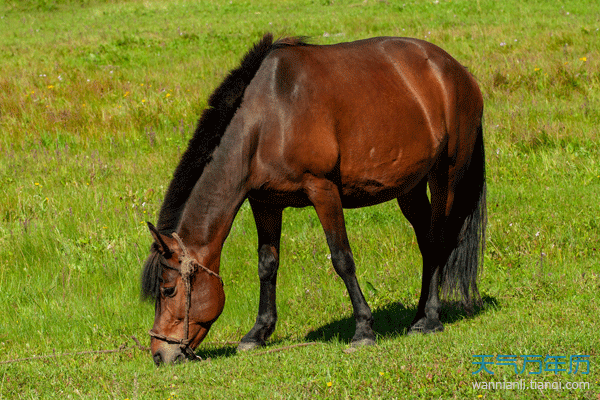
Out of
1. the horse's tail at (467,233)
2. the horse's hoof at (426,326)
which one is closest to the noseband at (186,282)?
the horse's hoof at (426,326)

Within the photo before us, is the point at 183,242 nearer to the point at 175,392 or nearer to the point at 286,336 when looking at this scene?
the point at 175,392

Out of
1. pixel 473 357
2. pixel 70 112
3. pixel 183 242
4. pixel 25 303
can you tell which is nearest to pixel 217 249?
A: pixel 183 242

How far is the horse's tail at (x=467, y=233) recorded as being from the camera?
228 inches

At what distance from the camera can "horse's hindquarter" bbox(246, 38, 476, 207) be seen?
4.52 m

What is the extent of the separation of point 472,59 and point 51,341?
9.74 metres

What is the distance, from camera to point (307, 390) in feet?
12.3

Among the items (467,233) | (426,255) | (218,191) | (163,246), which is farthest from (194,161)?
(467,233)

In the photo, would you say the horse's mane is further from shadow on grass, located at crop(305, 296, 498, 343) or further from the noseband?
shadow on grass, located at crop(305, 296, 498, 343)

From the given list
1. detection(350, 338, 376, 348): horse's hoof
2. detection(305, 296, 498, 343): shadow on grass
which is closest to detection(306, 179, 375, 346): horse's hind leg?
detection(350, 338, 376, 348): horse's hoof

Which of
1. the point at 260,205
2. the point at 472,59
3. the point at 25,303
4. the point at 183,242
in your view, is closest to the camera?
the point at 183,242

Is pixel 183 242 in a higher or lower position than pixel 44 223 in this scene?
higher

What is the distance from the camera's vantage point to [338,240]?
15.8 feet

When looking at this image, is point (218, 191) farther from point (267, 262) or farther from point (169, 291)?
point (267, 262)

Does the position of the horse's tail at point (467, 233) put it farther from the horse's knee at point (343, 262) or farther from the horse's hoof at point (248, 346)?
the horse's hoof at point (248, 346)
